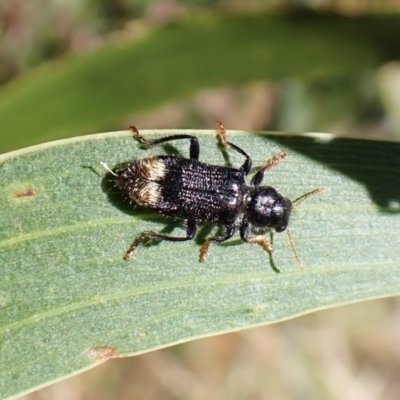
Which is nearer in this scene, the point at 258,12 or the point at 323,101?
the point at 258,12

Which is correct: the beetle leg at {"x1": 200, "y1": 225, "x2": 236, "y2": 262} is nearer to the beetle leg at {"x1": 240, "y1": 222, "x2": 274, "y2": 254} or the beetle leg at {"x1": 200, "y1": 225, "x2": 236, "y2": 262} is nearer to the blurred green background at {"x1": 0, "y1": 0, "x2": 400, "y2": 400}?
the beetle leg at {"x1": 240, "y1": 222, "x2": 274, "y2": 254}

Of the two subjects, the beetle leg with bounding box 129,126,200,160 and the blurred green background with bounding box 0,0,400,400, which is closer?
the beetle leg with bounding box 129,126,200,160

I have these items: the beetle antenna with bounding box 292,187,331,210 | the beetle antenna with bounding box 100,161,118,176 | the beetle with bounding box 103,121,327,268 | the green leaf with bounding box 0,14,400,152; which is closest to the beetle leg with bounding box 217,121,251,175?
the beetle with bounding box 103,121,327,268

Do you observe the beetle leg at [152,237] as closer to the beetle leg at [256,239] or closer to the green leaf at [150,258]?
the green leaf at [150,258]

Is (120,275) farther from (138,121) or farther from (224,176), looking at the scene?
(138,121)

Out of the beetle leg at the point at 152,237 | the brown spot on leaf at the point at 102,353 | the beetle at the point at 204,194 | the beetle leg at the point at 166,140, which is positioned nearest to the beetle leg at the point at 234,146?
the beetle at the point at 204,194

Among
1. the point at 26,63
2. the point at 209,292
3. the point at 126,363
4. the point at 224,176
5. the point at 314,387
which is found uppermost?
the point at 26,63

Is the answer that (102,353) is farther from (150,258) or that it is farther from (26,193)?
(26,193)

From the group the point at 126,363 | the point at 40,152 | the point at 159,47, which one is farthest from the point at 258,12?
the point at 126,363
